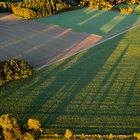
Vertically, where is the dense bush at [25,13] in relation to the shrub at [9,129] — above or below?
above

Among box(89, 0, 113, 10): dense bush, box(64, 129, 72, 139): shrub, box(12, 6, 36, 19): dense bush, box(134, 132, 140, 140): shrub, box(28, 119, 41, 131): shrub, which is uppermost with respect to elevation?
Answer: box(12, 6, 36, 19): dense bush

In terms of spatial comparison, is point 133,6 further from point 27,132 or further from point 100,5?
point 27,132

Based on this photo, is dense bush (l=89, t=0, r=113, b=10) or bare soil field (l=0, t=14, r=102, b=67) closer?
bare soil field (l=0, t=14, r=102, b=67)

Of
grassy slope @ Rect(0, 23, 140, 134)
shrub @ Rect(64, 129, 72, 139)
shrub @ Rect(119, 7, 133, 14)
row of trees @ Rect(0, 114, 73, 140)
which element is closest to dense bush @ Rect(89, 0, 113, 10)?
shrub @ Rect(119, 7, 133, 14)

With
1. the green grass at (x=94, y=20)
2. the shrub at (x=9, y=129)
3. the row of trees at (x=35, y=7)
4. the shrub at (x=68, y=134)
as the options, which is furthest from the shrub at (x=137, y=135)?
the row of trees at (x=35, y=7)

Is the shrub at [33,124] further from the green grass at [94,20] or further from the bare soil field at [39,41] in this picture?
the green grass at [94,20]

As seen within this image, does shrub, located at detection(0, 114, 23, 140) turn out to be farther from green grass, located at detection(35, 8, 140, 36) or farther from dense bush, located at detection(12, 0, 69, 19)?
dense bush, located at detection(12, 0, 69, 19)
